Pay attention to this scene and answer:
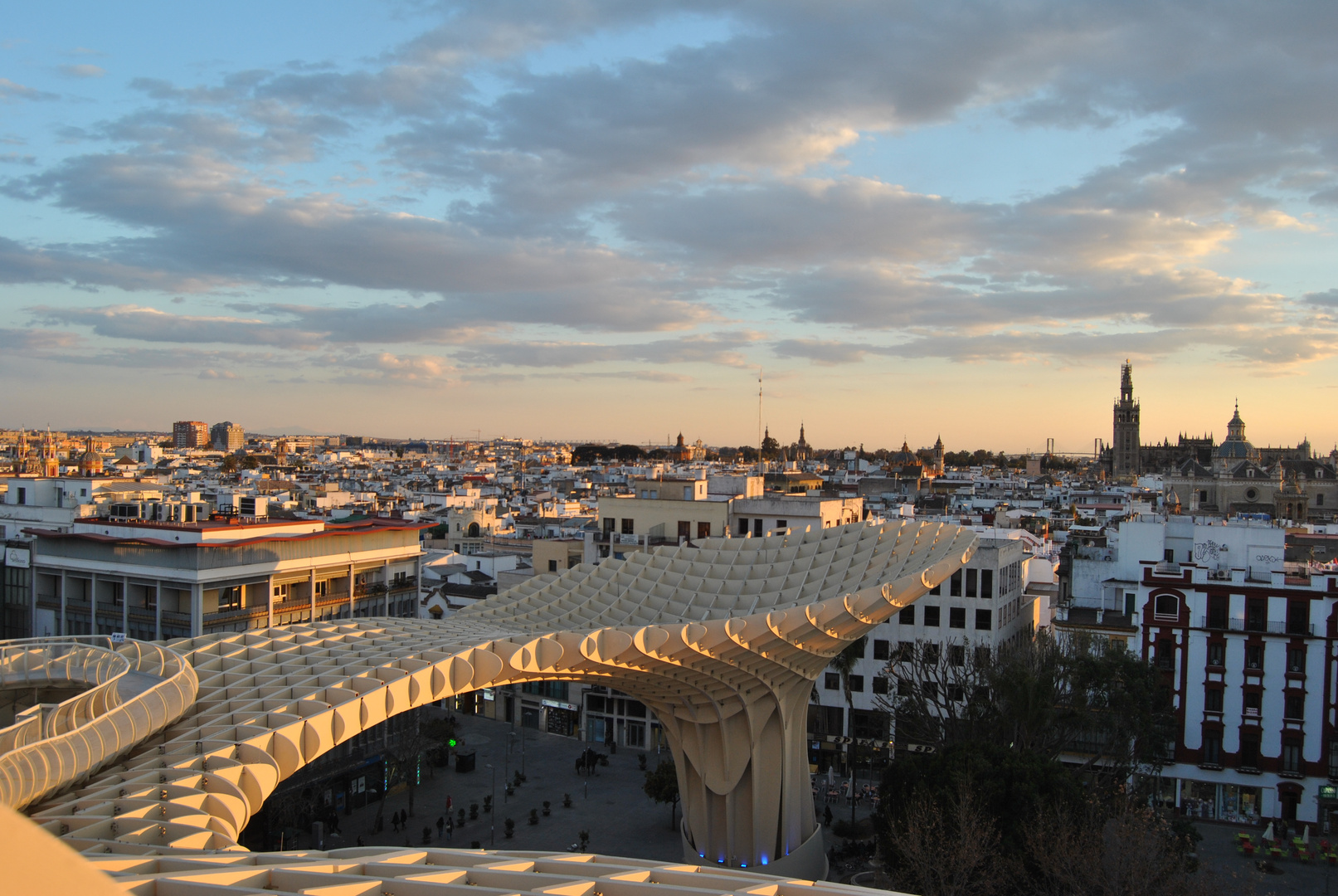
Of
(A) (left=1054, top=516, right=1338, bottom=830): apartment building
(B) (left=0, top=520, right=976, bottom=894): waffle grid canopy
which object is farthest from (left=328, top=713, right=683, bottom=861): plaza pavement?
(A) (left=1054, top=516, right=1338, bottom=830): apartment building

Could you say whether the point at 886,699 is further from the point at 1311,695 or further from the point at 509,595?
the point at 509,595

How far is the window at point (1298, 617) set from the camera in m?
35.2

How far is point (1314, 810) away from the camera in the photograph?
34.7 meters

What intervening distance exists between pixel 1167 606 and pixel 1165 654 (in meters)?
1.80

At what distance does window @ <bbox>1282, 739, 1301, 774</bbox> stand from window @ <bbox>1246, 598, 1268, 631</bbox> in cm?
411

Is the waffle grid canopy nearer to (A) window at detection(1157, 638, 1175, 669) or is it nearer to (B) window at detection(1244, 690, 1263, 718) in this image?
(A) window at detection(1157, 638, 1175, 669)

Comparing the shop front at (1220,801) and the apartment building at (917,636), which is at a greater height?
the apartment building at (917,636)

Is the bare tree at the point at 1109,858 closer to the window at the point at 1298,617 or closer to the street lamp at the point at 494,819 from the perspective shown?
the window at the point at 1298,617

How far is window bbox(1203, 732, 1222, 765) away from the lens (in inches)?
1422

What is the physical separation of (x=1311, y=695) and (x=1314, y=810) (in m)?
4.04

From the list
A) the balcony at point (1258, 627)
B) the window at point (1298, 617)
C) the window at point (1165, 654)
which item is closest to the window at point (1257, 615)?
the balcony at point (1258, 627)

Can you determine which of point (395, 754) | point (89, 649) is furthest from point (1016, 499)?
point (89, 649)

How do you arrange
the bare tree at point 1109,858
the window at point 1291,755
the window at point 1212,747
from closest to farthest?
the bare tree at point 1109,858, the window at point 1291,755, the window at point 1212,747

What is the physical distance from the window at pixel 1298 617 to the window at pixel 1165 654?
395 cm
